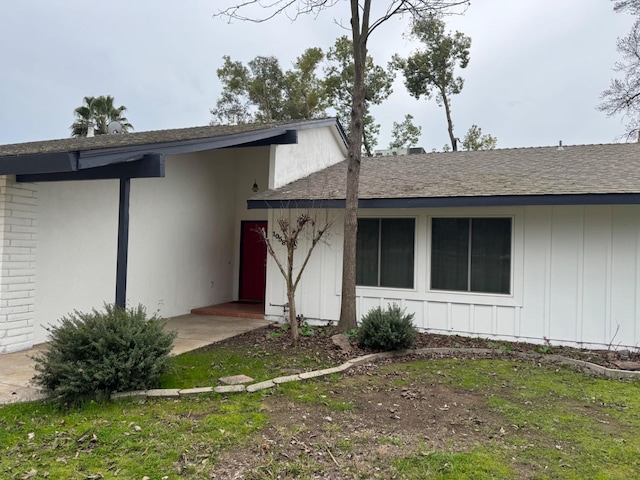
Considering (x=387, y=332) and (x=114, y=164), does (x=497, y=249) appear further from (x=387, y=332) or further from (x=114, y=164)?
(x=114, y=164)

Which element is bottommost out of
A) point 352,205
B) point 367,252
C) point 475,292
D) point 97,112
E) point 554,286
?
point 475,292

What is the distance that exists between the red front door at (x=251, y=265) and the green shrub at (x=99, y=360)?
6448mm

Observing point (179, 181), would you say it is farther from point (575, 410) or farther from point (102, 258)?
point (575, 410)

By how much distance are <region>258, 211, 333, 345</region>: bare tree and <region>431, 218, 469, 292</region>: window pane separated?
1.99m

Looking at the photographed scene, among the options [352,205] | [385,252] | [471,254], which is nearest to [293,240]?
[352,205]

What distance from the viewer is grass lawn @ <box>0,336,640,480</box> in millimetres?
3090

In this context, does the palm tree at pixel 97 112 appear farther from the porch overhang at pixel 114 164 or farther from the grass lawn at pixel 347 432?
the grass lawn at pixel 347 432

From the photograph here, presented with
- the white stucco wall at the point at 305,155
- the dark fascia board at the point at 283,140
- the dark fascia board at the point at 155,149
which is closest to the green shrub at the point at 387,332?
the dark fascia board at the point at 155,149

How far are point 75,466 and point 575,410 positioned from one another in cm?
444

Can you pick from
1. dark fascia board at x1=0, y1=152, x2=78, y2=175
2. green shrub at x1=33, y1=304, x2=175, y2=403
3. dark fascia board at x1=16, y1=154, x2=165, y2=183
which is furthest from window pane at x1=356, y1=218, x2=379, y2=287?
dark fascia board at x1=0, y1=152, x2=78, y2=175

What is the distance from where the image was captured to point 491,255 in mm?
7621

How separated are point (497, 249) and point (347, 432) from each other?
16.4 feet

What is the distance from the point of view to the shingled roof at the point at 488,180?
6.85m

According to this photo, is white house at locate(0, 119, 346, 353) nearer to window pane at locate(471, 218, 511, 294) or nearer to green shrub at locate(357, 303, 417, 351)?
green shrub at locate(357, 303, 417, 351)
